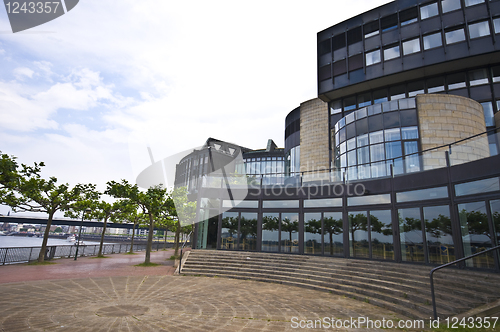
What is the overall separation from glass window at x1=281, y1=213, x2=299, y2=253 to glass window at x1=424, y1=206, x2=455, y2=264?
23.9ft

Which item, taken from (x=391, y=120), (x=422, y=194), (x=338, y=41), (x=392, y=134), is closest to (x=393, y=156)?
(x=392, y=134)

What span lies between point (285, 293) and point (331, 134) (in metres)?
18.8

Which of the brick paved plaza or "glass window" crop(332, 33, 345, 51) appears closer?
the brick paved plaza

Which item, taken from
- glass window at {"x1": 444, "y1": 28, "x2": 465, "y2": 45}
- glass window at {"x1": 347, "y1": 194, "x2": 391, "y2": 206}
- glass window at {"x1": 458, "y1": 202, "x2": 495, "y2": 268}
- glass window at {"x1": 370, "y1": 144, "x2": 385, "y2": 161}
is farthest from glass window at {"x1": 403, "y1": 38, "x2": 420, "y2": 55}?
glass window at {"x1": 458, "y1": 202, "x2": 495, "y2": 268}

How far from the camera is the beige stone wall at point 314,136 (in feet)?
85.9

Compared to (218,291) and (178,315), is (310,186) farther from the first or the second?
(178,315)

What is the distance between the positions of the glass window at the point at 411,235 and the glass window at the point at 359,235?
6.03 ft

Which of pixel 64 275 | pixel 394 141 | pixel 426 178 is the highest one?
pixel 394 141

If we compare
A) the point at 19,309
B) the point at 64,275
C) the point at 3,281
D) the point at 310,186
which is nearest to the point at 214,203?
the point at 310,186

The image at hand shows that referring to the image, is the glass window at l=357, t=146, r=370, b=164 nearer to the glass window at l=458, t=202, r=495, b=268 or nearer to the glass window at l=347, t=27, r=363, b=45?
the glass window at l=458, t=202, r=495, b=268

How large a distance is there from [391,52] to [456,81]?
5271 millimetres

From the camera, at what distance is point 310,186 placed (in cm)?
1759

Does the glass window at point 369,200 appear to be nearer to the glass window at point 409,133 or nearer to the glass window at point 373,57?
the glass window at point 409,133

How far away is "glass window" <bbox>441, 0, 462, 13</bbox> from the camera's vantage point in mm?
20692
